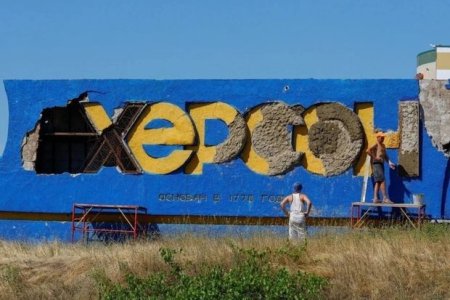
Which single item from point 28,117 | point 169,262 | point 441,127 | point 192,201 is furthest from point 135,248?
point 441,127

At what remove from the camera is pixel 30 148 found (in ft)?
67.2

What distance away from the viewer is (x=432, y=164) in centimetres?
1889

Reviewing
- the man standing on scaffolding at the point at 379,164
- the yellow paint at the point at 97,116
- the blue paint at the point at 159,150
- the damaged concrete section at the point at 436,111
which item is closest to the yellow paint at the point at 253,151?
the blue paint at the point at 159,150

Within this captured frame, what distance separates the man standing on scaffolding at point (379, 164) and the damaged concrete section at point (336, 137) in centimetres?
42

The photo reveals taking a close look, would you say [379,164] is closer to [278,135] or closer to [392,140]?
[392,140]

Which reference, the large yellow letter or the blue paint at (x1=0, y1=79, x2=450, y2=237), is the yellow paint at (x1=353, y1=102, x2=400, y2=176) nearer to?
the blue paint at (x1=0, y1=79, x2=450, y2=237)

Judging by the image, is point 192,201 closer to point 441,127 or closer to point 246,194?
point 246,194

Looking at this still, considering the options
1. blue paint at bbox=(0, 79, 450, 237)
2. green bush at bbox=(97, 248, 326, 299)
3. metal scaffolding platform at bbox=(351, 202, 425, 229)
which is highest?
blue paint at bbox=(0, 79, 450, 237)

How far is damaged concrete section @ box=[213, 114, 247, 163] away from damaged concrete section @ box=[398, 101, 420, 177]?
348 centimetres

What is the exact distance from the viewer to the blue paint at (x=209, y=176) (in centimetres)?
1903

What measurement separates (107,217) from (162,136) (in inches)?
89.5

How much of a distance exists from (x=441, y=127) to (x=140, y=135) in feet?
22.0

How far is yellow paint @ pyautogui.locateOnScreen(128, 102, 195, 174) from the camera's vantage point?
19.7 m

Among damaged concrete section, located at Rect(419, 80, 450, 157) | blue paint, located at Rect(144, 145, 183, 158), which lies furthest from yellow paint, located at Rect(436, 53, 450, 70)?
blue paint, located at Rect(144, 145, 183, 158)
